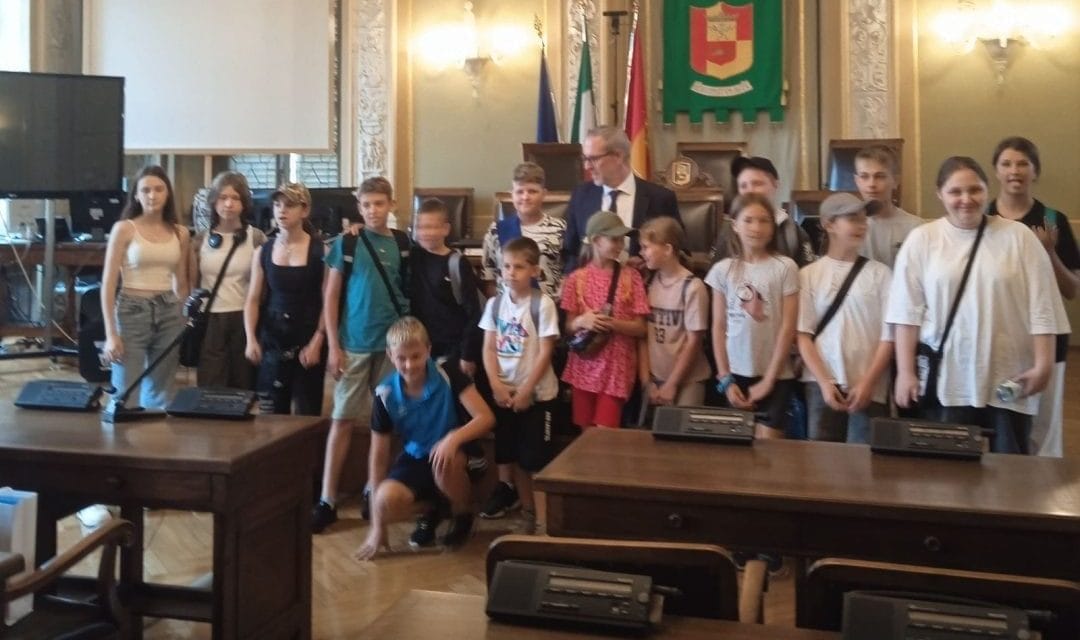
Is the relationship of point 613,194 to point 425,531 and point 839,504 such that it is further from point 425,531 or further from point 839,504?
point 839,504

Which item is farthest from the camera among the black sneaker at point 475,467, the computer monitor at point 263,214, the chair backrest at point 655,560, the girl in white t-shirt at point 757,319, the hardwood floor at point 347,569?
the computer monitor at point 263,214

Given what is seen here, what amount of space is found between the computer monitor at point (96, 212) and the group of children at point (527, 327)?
133 inches

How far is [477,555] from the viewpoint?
3676mm

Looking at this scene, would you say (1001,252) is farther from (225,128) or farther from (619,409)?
(225,128)

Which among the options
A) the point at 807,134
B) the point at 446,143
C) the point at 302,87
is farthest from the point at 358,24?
the point at 807,134

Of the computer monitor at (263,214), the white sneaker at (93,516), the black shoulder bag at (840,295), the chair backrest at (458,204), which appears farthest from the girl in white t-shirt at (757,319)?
the chair backrest at (458,204)

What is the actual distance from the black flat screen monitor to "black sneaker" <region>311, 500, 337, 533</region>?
404 cm

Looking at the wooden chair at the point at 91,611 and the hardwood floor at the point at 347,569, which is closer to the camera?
the wooden chair at the point at 91,611

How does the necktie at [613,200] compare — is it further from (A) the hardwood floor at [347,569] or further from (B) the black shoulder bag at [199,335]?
(B) the black shoulder bag at [199,335]

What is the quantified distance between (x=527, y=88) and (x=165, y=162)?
10.5ft

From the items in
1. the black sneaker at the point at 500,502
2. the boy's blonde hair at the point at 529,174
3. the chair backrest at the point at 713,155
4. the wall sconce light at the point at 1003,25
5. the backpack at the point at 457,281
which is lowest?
the black sneaker at the point at 500,502

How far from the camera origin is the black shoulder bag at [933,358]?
9.32 ft

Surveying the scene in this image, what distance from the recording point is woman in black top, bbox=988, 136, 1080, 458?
3182mm

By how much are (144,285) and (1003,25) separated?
6.15m
